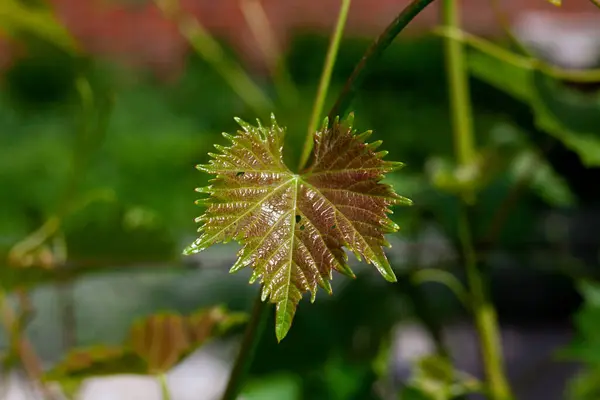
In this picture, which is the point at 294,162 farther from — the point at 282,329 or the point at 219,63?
the point at 282,329

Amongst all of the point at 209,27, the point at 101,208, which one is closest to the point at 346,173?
the point at 101,208

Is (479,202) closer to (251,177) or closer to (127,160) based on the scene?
(251,177)

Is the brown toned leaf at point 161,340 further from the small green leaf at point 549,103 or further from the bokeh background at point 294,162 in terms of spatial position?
the small green leaf at point 549,103

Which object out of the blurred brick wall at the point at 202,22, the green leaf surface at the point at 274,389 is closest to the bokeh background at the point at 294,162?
the green leaf surface at the point at 274,389

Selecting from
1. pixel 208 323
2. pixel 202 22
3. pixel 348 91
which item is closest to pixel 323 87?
pixel 348 91

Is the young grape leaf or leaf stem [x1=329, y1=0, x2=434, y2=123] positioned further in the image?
the young grape leaf

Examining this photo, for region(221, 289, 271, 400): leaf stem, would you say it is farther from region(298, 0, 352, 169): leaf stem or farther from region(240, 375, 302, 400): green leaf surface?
region(240, 375, 302, 400): green leaf surface

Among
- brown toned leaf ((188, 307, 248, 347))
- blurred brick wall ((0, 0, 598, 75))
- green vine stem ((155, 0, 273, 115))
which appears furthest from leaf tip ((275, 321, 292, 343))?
blurred brick wall ((0, 0, 598, 75))
